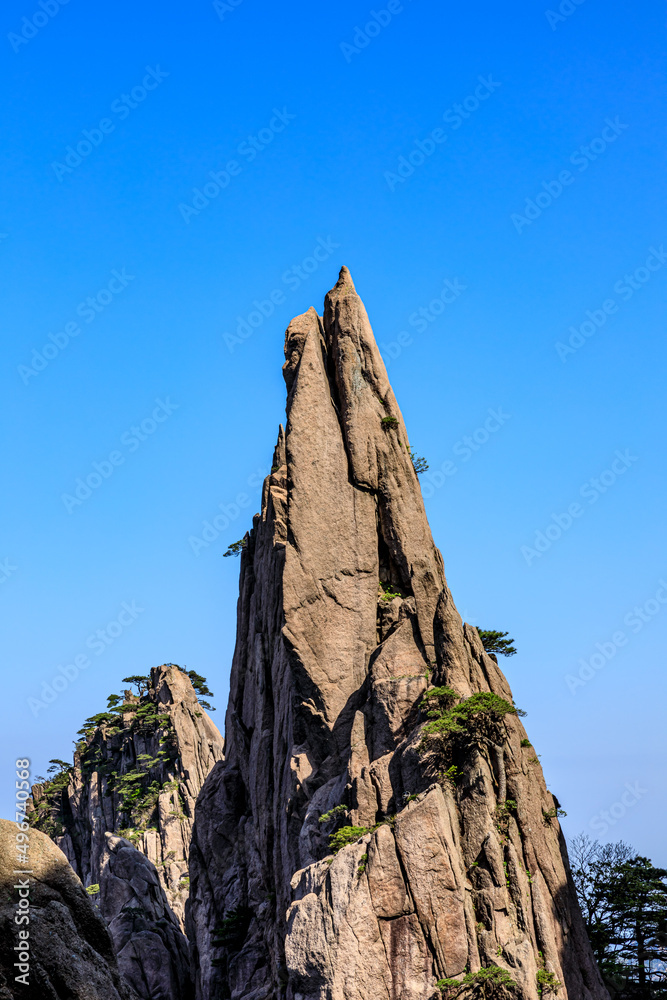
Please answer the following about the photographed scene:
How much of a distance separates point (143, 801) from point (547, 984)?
6235 centimetres

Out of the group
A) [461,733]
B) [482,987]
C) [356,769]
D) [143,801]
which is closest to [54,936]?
[482,987]

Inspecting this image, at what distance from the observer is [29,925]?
543 inches

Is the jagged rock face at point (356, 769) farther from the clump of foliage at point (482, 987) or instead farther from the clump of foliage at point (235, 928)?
the clump of foliage at point (482, 987)

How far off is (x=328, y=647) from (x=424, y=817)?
1286cm

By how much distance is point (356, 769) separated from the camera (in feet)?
128

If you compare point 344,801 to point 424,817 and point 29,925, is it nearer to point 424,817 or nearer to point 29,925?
point 424,817

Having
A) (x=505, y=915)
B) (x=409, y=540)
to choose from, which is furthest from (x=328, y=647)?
(x=505, y=915)

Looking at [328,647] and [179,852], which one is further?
[179,852]

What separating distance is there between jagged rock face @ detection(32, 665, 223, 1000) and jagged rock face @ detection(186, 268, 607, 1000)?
10.2 m

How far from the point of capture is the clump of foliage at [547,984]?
3284 cm

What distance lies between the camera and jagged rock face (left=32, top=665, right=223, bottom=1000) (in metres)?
66.4

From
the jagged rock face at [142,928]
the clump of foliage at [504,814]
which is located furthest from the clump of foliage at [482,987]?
the jagged rock face at [142,928]

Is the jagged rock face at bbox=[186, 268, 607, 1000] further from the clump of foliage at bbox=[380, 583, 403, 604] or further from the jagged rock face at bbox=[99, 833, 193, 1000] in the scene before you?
the jagged rock face at bbox=[99, 833, 193, 1000]

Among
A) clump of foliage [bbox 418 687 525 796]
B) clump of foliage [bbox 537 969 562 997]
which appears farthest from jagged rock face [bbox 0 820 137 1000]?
clump of foliage [bbox 537 969 562 997]
